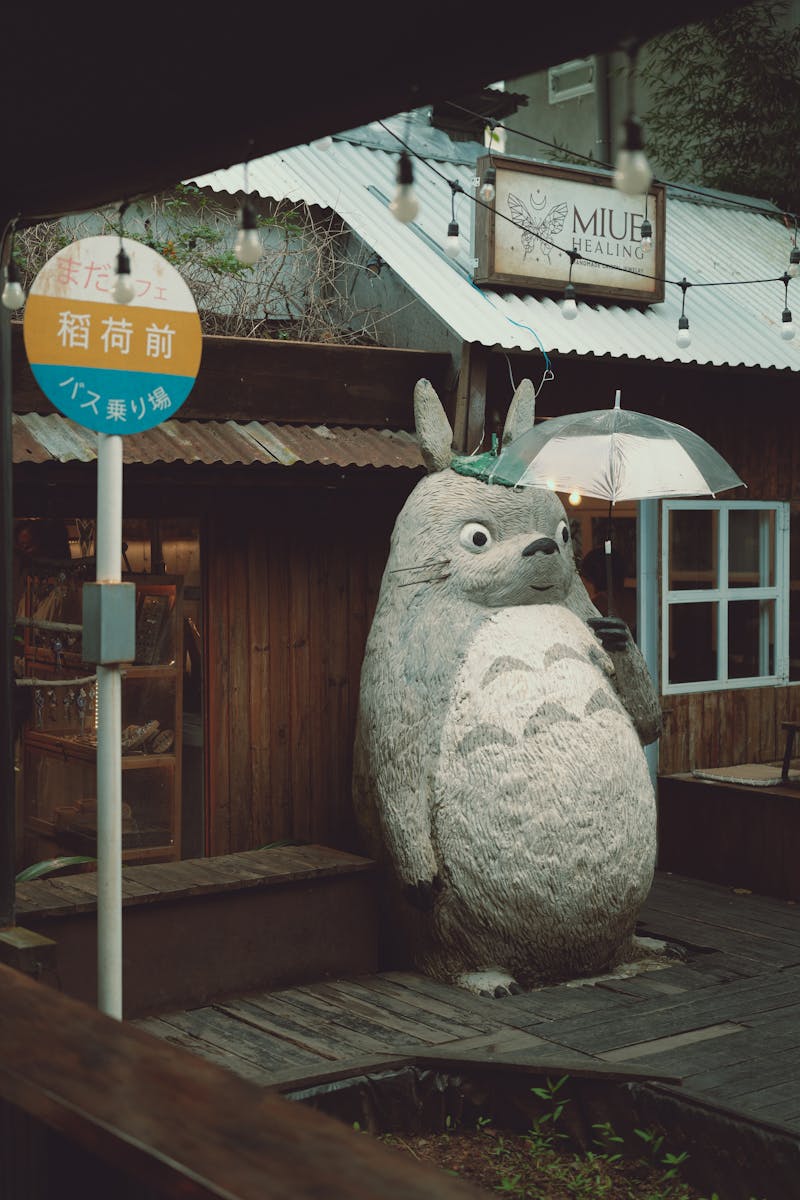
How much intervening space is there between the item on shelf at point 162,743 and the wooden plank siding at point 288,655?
24 centimetres

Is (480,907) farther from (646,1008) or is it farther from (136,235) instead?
(136,235)

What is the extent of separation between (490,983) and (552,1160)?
152 centimetres

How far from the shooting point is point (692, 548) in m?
9.52

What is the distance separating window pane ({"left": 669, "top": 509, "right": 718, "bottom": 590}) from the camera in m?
9.43

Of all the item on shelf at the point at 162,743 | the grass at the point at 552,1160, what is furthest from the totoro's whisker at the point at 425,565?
the grass at the point at 552,1160

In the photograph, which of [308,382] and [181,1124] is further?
[308,382]

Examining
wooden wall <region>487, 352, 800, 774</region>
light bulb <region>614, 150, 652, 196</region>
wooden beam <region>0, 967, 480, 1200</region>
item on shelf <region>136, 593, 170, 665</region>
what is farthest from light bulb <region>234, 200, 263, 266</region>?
wooden wall <region>487, 352, 800, 774</region>

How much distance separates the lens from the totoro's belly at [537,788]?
20.6 feet

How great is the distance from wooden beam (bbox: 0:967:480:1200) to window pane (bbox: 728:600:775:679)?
761cm

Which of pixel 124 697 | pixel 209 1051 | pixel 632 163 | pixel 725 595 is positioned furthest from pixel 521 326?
pixel 632 163

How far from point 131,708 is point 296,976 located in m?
1.97

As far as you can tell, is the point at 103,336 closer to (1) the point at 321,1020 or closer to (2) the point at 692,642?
(1) the point at 321,1020

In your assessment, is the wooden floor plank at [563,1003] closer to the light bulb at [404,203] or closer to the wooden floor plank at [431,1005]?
the wooden floor plank at [431,1005]

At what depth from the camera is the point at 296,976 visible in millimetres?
6613
